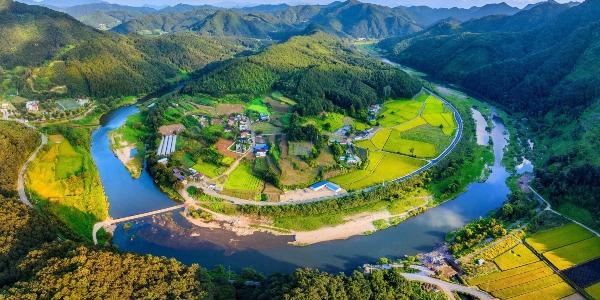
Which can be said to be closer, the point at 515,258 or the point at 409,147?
the point at 515,258

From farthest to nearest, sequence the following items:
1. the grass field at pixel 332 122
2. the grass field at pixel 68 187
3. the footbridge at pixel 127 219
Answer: the grass field at pixel 332 122
the grass field at pixel 68 187
the footbridge at pixel 127 219

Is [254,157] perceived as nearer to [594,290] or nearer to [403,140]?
[403,140]

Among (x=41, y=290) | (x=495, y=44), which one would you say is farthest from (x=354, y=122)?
(x=495, y=44)

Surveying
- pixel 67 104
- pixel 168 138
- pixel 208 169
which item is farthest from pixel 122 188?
pixel 67 104

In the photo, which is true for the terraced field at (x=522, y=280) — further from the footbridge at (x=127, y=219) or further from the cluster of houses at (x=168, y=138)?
the cluster of houses at (x=168, y=138)

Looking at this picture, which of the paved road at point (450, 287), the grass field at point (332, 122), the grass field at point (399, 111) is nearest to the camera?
the paved road at point (450, 287)

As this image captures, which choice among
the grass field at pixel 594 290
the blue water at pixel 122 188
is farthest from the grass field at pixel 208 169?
the grass field at pixel 594 290

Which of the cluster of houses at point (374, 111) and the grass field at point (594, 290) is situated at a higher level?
the cluster of houses at point (374, 111)

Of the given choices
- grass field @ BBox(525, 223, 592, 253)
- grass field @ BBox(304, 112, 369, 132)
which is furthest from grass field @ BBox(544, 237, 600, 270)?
grass field @ BBox(304, 112, 369, 132)
